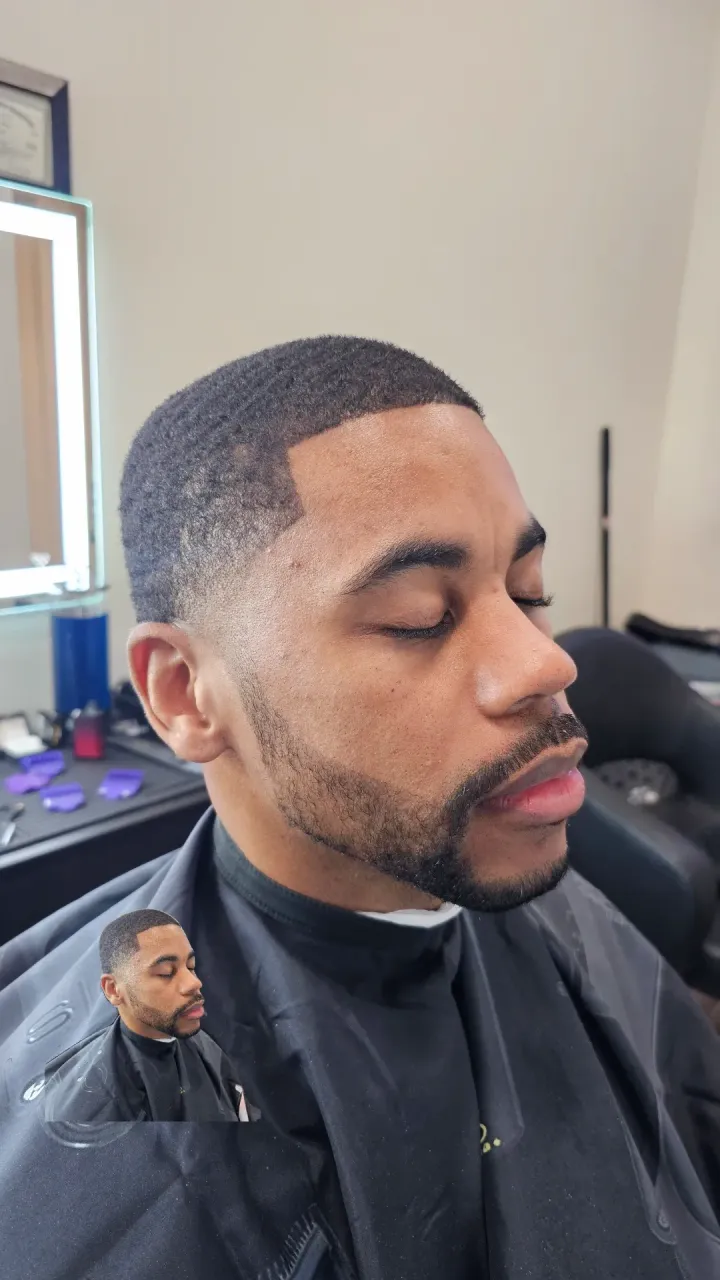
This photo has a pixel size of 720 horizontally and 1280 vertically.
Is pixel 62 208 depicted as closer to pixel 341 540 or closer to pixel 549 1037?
pixel 341 540

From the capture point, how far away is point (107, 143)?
139cm

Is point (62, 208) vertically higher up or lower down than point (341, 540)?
higher up

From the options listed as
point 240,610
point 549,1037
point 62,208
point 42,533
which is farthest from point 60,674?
point 549,1037

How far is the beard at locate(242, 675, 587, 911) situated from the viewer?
631 millimetres

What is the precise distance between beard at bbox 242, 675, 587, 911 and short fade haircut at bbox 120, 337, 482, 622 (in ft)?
0.38

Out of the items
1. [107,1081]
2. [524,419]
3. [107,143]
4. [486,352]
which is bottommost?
[107,1081]

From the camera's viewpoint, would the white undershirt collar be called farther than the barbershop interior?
No

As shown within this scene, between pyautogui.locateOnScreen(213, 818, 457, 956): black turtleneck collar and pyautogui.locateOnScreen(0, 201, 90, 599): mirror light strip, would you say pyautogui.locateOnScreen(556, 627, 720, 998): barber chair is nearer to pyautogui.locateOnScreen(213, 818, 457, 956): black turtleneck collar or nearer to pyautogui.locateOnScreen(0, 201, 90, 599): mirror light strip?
pyautogui.locateOnScreen(213, 818, 457, 956): black turtleneck collar

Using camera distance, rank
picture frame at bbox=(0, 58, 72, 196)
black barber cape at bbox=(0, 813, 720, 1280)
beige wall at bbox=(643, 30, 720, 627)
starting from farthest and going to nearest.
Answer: beige wall at bbox=(643, 30, 720, 627)
picture frame at bbox=(0, 58, 72, 196)
black barber cape at bbox=(0, 813, 720, 1280)

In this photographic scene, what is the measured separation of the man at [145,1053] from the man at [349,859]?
18mm

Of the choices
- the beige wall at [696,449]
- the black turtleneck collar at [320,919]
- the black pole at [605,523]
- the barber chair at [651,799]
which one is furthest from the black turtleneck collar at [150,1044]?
the beige wall at [696,449]

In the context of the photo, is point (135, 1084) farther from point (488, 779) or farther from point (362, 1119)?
point (488, 779)

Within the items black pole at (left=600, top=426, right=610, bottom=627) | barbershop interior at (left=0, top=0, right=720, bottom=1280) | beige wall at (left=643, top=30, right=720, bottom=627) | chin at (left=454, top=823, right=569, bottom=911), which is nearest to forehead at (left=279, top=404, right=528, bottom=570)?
barbershop interior at (left=0, top=0, right=720, bottom=1280)

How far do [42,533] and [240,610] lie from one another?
3.02 ft
